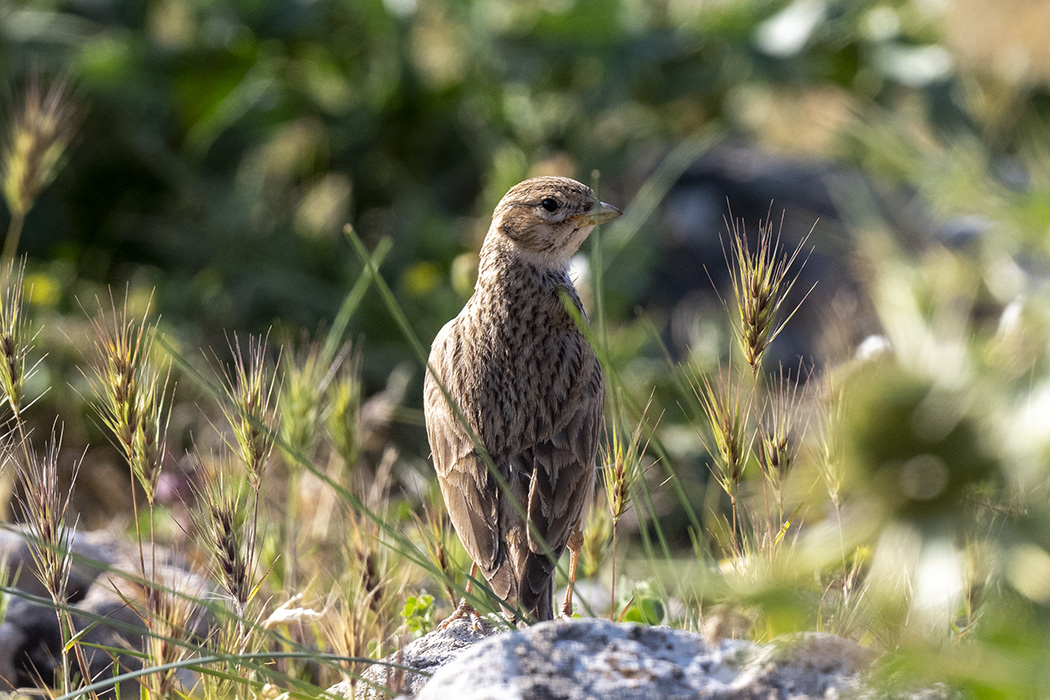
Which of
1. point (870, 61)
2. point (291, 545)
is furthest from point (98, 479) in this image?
point (870, 61)

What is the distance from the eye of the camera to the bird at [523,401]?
331 cm

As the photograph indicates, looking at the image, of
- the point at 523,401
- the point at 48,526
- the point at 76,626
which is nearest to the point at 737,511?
the point at 523,401

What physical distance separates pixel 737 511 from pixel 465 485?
1.07m

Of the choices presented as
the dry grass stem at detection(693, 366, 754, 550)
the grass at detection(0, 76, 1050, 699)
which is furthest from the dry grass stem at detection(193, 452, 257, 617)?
the dry grass stem at detection(693, 366, 754, 550)

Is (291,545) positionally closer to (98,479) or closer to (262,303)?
(98,479)

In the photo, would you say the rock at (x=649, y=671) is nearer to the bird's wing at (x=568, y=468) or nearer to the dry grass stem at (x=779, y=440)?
the dry grass stem at (x=779, y=440)

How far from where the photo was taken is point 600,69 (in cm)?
720

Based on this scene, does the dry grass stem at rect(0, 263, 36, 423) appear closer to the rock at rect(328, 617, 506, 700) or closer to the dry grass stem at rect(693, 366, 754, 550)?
the rock at rect(328, 617, 506, 700)

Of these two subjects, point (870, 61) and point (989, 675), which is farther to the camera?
point (870, 61)

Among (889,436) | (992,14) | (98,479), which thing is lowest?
(98,479)

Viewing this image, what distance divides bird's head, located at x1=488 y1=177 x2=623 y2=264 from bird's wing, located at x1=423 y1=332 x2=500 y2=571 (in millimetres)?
620

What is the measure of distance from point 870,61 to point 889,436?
6.76 m

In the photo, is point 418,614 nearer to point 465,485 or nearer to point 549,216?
point 465,485

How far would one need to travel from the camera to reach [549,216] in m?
3.92
